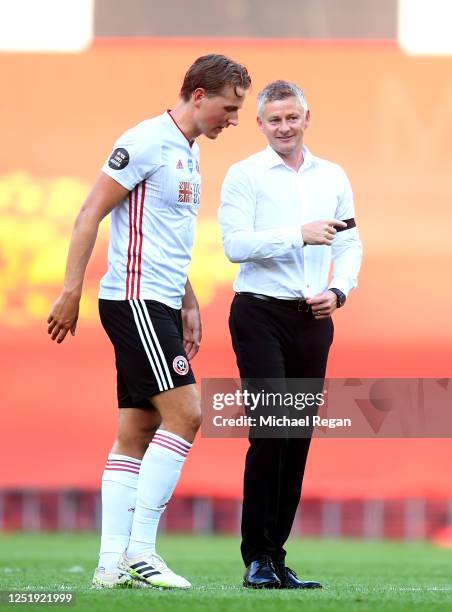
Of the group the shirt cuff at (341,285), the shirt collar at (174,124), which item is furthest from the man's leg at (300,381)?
the shirt collar at (174,124)

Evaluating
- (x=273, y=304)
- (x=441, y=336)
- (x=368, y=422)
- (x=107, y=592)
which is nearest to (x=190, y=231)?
(x=273, y=304)

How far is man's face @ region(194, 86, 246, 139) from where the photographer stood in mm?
4031

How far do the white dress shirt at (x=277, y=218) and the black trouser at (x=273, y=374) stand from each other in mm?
82

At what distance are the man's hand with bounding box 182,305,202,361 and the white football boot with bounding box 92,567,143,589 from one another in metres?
0.76

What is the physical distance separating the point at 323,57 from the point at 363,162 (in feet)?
2.98

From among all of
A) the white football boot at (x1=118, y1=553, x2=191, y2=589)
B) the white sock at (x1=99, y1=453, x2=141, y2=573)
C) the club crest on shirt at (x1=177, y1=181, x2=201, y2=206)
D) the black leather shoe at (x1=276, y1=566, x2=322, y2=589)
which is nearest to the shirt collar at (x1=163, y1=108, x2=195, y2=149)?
the club crest on shirt at (x1=177, y1=181, x2=201, y2=206)

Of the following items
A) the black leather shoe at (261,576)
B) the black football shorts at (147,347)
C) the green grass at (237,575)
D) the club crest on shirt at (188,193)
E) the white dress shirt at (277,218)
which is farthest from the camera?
the white dress shirt at (277,218)

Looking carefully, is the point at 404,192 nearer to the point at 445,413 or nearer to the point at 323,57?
the point at 323,57

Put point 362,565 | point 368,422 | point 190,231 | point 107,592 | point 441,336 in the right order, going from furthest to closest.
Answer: point 441,336, point 368,422, point 362,565, point 190,231, point 107,592

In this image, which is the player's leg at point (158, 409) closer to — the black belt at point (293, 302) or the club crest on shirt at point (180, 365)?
the club crest on shirt at point (180, 365)

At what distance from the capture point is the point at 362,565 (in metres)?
6.98

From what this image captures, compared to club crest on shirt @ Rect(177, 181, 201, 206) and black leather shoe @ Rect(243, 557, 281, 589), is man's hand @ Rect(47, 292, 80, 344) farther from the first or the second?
black leather shoe @ Rect(243, 557, 281, 589)

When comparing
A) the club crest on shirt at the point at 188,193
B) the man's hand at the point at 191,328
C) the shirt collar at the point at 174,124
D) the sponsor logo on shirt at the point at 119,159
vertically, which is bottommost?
the man's hand at the point at 191,328

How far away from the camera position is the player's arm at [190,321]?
169 inches
